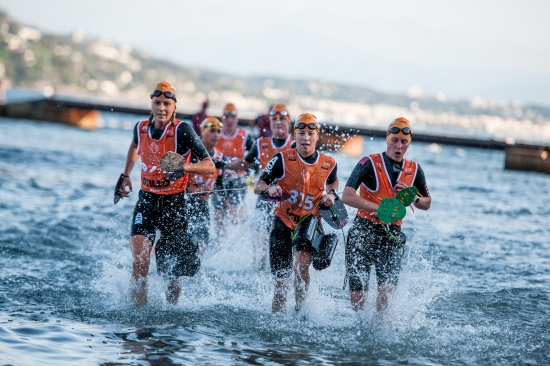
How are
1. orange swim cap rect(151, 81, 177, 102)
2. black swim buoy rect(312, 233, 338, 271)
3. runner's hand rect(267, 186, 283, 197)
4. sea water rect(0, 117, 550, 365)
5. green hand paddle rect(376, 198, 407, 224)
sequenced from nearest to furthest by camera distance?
sea water rect(0, 117, 550, 365)
green hand paddle rect(376, 198, 407, 224)
runner's hand rect(267, 186, 283, 197)
black swim buoy rect(312, 233, 338, 271)
orange swim cap rect(151, 81, 177, 102)

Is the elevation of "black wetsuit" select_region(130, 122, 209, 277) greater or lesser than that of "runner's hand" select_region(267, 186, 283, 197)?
lesser

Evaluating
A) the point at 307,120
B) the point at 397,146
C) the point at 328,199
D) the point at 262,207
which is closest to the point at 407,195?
the point at 397,146

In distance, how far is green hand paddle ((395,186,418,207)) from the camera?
280 inches

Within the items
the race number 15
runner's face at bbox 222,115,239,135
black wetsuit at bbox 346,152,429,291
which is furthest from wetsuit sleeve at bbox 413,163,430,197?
runner's face at bbox 222,115,239,135

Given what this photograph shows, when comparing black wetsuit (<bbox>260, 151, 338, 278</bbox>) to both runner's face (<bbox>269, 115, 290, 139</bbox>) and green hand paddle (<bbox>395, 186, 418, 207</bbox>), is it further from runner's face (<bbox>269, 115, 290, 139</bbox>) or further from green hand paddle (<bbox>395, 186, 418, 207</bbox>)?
runner's face (<bbox>269, 115, 290, 139</bbox>)

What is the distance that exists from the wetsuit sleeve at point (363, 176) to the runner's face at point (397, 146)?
0.84 ft

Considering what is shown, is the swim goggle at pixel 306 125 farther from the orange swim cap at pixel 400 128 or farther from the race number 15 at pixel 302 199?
the orange swim cap at pixel 400 128

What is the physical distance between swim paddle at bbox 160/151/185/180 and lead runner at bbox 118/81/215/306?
348mm

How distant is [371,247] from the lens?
735cm

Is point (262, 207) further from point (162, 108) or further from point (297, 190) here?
point (162, 108)

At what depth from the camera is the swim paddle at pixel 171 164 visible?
7.08 m

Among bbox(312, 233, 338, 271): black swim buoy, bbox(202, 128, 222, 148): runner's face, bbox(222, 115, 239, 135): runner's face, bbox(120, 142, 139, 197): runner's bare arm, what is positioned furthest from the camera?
bbox(222, 115, 239, 135): runner's face

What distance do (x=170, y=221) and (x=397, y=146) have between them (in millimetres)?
2580

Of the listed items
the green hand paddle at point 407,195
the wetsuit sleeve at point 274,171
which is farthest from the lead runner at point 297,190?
the green hand paddle at point 407,195
